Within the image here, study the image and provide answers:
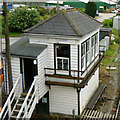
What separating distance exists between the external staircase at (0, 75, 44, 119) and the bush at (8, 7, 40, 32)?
18.2 m

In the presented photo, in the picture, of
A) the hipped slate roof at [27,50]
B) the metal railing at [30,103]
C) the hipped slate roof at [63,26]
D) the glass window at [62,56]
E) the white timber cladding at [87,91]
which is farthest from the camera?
the white timber cladding at [87,91]

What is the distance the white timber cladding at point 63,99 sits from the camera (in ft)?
37.2

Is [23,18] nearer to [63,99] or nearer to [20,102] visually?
[63,99]

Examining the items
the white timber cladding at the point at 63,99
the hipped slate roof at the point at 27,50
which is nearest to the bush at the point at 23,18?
the hipped slate roof at the point at 27,50

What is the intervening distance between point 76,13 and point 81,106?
5.00 meters

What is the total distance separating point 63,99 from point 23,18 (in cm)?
1885

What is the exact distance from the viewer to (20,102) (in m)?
10.2

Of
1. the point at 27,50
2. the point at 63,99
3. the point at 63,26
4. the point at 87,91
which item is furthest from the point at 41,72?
the point at 87,91

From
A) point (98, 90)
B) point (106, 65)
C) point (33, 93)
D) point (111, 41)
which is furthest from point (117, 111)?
point (111, 41)

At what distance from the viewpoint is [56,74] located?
1112 cm

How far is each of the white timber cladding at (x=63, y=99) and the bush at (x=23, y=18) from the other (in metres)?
17.7

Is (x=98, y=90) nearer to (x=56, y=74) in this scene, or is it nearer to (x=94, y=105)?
(x=94, y=105)

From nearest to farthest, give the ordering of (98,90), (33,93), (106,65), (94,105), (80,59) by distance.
A: 1. (33,93)
2. (80,59)
3. (94,105)
4. (98,90)
5. (106,65)

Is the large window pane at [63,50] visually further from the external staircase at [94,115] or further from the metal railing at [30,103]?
the external staircase at [94,115]
